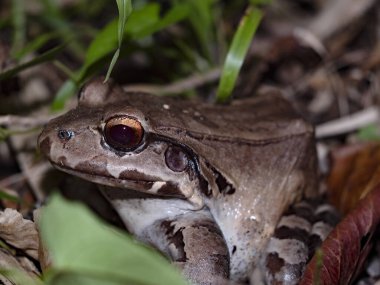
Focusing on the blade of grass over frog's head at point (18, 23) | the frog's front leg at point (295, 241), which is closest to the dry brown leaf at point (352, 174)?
the frog's front leg at point (295, 241)

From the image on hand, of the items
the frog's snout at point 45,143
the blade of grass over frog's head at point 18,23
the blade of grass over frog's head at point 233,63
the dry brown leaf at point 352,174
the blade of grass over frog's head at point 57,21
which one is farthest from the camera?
the blade of grass over frog's head at point 57,21

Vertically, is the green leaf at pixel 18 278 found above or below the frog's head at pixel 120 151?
below

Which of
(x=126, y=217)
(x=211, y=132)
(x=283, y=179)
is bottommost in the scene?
(x=126, y=217)

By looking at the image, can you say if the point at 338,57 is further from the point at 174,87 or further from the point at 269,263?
the point at 269,263

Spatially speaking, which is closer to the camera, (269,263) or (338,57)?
(269,263)

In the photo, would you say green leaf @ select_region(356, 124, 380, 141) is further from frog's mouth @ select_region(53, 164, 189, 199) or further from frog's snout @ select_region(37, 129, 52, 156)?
frog's snout @ select_region(37, 129, 52, 156)

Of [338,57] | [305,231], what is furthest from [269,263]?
[338,57]

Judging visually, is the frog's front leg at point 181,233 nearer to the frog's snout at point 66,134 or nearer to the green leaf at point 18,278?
the frog's snout at point 66,134
